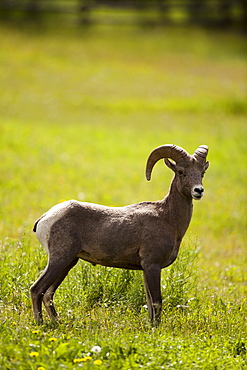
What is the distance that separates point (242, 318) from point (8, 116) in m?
17.1

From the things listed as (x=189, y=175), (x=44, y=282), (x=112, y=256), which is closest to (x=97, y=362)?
(x=44, y=282)

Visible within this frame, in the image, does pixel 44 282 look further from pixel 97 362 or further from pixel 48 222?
pixel 97 362

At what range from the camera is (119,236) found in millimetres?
6941

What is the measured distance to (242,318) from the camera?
7.51m

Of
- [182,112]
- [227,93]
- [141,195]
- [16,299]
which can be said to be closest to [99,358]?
[16,299]

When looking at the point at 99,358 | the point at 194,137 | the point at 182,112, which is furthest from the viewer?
the point at 182,112

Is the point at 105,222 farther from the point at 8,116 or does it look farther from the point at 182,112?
the point at 182,112

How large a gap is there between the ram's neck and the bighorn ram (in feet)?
0.04

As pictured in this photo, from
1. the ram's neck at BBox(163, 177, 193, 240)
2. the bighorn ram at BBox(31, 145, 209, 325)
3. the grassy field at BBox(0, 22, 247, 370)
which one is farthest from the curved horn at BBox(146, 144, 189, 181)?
the grassy field at BBox(0, 22, 247, 370)

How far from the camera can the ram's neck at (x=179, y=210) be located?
283 inches

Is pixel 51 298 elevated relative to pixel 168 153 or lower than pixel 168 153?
lower

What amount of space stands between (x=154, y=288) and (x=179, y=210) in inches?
37.9

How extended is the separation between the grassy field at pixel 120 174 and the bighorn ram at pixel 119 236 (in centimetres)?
43

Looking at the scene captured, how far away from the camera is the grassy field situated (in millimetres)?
6164
